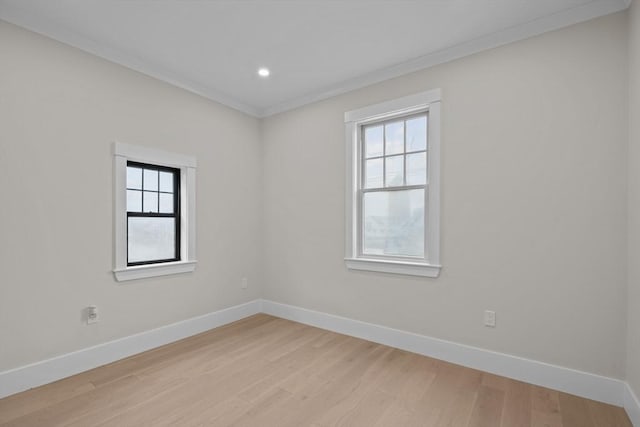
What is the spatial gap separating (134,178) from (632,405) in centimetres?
430

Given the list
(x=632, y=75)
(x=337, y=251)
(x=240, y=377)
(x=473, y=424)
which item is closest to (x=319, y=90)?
(x=337, y=251)

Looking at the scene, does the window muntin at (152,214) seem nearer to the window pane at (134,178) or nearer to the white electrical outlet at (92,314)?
the window pane at (134,178)

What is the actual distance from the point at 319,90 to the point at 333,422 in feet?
10.8

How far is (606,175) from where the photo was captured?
219 centimetres

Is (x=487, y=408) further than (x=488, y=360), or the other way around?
(x=488, y=360)

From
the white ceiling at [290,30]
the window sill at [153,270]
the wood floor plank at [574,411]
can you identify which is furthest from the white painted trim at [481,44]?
the wood floor plank at [574,411]

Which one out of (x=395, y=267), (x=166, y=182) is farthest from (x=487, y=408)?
(x=166, y=182)

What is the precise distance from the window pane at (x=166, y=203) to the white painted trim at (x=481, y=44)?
194 cm

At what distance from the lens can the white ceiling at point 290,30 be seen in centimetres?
226

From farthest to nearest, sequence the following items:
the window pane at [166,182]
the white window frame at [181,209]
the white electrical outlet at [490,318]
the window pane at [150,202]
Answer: the window pane at [166,182]
the window pane at [150,202]
the white window frame at [181,209]
the white electrical outlet at [490,318]

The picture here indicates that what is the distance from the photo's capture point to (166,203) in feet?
11.1

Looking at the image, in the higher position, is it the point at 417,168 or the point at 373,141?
the point at 373,141

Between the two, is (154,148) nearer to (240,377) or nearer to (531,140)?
(240,377)

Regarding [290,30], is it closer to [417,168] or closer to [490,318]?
[417,168]
